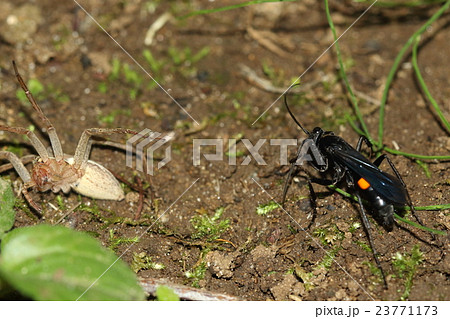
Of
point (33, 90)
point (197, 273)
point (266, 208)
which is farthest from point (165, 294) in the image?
point (33, 90)

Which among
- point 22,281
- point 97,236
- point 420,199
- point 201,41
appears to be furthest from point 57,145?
point 420,199

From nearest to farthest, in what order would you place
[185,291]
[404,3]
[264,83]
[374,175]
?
[185,291] < [374,175] < [264,83] < [404,3]

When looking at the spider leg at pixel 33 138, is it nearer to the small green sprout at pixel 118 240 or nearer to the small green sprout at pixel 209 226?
the small green sprout at pixel 118 240

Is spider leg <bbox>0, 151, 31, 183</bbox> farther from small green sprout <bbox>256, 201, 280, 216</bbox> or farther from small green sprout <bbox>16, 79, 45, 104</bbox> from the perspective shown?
small green sprout <bbox>256, 201, 280, 216</bbox>

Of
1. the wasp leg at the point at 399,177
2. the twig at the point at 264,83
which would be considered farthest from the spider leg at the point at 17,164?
the wasp leg at the point at 399,177

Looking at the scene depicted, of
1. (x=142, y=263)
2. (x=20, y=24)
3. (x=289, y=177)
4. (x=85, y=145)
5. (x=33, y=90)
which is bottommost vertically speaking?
(x=142, y=263)

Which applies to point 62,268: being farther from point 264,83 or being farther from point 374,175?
point 264,83
